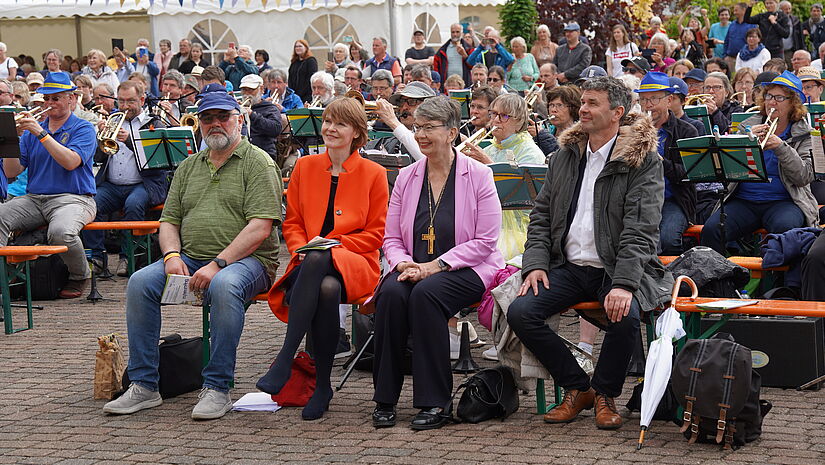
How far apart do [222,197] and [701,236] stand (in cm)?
355

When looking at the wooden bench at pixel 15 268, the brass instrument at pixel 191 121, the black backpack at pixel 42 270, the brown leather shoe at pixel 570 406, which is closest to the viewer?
the brown leather shoe at pixel 570 406

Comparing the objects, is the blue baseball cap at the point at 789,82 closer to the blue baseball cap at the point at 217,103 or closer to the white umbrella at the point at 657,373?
the white umbrella at the point at 657,373

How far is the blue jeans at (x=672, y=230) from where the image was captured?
804 centimetres

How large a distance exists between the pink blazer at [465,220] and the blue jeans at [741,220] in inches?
99.1

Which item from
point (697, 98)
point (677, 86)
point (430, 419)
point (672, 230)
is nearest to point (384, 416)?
point (430, 419)

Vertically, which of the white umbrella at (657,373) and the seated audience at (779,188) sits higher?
the seated audience at (779,188)

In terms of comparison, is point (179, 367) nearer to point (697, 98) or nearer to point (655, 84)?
point (655, 84)

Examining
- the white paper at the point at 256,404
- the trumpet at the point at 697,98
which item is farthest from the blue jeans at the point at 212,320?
the trumpet at the point at 697,98

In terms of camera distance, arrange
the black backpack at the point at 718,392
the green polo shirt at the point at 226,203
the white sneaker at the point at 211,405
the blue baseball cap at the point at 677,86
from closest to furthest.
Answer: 1. the black backpack at the point at 718,392
2. the white sneaker at the point at 211,405
3. the green polo shirt at the point at 226,203
4. the blue baseball cap at the point at 677,86

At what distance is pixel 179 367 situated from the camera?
6.45 m

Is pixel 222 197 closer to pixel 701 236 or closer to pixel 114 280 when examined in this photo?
pixel 701 236

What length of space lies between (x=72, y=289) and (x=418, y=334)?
5.15 meters

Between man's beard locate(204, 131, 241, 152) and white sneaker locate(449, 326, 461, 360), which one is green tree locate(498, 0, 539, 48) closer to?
white sneaker locate(449, 326, 461, 360)

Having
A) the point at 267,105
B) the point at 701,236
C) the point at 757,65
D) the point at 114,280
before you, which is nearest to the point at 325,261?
the point at 701,236
